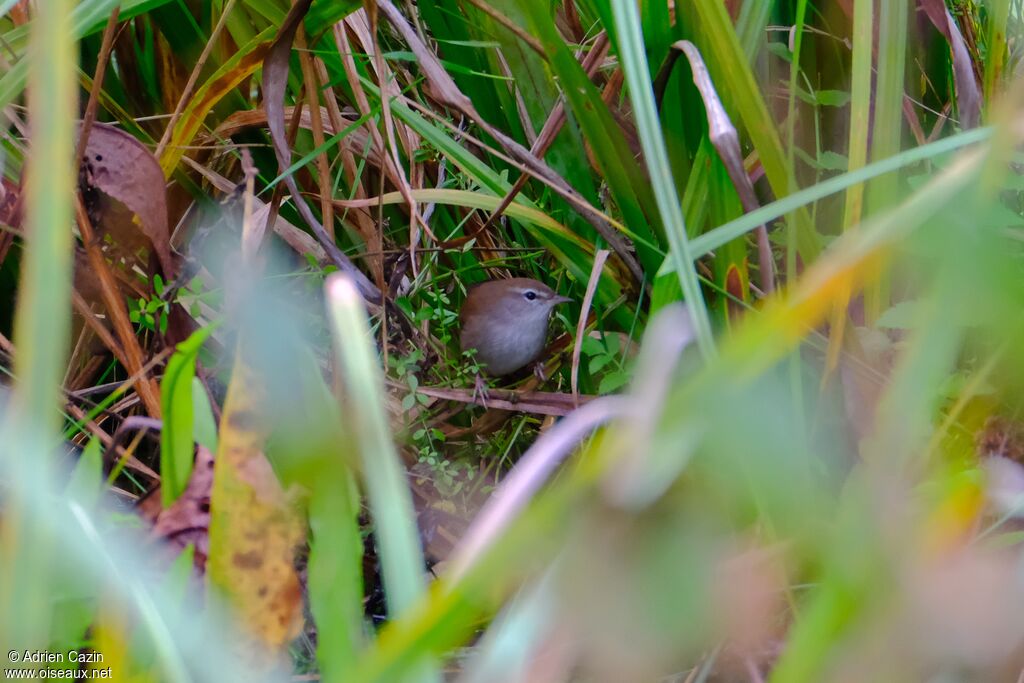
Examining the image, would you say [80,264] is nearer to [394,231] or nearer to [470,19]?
[394,231]

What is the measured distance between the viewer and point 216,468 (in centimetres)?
129

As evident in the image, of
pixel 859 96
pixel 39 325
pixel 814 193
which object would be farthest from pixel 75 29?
pixel 859 96

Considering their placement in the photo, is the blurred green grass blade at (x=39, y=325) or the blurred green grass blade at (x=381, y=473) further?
the blurred green grass blade at (x=381, y=473)

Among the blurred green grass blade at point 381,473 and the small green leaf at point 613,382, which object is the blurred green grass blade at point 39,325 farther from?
the small green leaf at point 613,382

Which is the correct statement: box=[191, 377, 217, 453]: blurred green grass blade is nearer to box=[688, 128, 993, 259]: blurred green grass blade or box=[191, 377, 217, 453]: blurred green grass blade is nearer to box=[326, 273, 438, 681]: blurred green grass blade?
box=[326, 273, 438, 681]: blurred green grass blade

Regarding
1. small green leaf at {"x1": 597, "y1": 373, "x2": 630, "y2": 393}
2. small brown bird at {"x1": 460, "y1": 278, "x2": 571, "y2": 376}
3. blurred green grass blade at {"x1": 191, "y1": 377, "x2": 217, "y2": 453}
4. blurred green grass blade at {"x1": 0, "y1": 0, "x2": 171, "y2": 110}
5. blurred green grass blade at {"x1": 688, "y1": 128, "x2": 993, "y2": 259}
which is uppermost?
blurred green grass blade at {"x1": 0, "y1": 0, "x2": 171, "y2": 110}

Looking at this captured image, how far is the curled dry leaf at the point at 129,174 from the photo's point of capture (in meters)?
2.15

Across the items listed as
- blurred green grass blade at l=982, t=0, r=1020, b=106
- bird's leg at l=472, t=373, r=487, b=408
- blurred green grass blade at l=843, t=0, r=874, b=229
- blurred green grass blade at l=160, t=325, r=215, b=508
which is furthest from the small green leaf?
blurred green grass blade at l=160, t=325, r=215, b=508

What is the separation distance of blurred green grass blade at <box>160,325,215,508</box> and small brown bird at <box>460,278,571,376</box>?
1.89m

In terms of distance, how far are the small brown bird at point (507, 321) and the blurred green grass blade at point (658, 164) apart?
163 centimetres

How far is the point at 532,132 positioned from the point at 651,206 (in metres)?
0.57

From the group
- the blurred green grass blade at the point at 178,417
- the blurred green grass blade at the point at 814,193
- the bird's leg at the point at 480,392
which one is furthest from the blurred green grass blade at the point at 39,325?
the bird's leg at the point at 480,392

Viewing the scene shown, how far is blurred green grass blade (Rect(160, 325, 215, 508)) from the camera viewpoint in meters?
1.25

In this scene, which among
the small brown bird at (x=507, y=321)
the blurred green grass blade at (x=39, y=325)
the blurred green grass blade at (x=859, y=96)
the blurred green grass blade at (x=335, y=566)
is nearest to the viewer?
the blurred green grass blade at (x=39, y=325)
